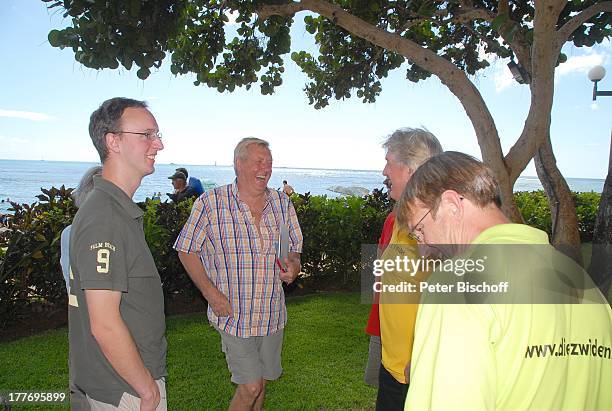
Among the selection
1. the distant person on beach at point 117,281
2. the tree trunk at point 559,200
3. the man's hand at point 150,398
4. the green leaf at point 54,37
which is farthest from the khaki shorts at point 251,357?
the tree trunk at point 559,200

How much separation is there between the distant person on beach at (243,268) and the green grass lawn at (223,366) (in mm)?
1186

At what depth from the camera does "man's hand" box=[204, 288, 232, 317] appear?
10.4ft

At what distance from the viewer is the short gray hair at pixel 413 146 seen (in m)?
2.59

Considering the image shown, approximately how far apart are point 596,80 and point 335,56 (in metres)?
4.63

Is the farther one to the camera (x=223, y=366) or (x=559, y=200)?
(x=559, y=200)

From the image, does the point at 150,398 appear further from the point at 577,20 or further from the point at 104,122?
the point at 577,20

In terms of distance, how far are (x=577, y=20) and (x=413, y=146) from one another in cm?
487

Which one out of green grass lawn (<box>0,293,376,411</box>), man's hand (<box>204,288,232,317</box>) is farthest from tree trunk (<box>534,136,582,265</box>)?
man's hand (<box>204,288,232,317</box>)

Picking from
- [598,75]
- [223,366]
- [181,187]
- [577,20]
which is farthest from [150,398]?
[598,75]

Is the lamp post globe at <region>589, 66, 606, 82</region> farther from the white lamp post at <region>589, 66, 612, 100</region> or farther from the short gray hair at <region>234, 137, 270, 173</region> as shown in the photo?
the short gray hair at <region>234, 137, 270, 173</region>

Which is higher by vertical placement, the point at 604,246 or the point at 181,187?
the point at 181,187

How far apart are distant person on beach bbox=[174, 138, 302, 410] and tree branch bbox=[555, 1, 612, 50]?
177 inches

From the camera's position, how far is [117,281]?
1888 millimetres

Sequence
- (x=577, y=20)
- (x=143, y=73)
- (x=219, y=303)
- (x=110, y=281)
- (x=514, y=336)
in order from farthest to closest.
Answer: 1. (x=577, y=20)
2. (x=143, y=73)
3. (x=219, y=303)
4. (x=110, y=281)
5. (x=514, y=336)
